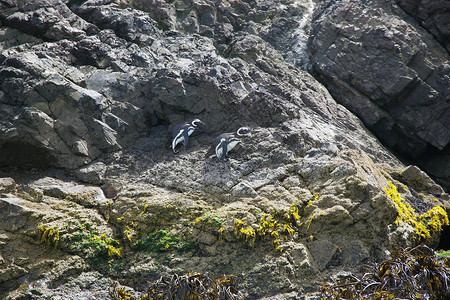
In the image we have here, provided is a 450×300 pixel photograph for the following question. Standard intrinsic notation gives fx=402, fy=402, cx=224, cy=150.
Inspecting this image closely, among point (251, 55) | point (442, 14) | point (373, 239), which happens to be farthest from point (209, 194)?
point (442, 14)

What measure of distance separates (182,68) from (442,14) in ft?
36.0

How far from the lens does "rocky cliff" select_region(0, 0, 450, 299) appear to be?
768 centimetres

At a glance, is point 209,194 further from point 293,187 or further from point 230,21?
point 230,21

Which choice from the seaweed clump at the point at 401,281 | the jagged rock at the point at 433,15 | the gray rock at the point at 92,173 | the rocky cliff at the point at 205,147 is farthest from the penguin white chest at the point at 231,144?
the jagged rock at the point at 433,15

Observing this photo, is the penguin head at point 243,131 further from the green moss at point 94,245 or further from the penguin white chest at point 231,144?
the green moss at point 94,245

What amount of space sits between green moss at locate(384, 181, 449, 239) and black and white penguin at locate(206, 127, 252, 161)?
144 inches

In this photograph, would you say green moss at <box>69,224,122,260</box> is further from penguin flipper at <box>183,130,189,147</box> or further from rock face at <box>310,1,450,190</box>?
rock face at <box>310,1,450,190</box>

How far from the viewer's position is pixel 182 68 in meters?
11.7

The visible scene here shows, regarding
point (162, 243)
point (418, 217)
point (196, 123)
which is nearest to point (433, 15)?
point (418, 217)

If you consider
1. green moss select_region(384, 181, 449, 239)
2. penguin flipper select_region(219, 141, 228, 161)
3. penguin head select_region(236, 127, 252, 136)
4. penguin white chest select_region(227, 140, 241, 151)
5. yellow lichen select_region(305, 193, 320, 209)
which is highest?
green moss select_region(384, 181, 449, 239)

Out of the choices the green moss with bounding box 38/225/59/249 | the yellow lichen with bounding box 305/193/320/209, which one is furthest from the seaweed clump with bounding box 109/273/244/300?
the yellow lichen with bounding box 305/193/320/209

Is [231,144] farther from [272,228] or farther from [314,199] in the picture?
[272,228]

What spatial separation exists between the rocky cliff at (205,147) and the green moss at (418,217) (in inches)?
3.2

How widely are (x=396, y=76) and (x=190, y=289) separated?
37.1ft
